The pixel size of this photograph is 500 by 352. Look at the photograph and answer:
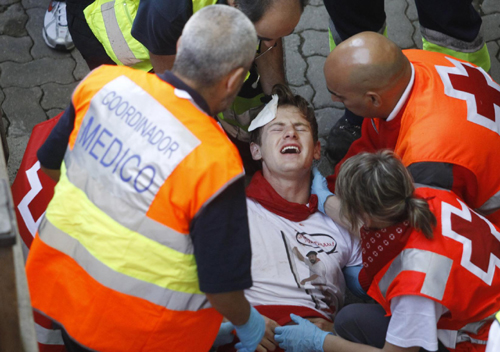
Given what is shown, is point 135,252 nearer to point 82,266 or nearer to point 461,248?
point 82,266

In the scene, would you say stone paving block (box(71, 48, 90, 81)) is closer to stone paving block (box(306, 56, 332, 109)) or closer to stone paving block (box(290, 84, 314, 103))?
stone paving block (box(290, 84, 314, 103))

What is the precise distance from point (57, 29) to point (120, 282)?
3097 mm

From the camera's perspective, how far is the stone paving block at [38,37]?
454 cm

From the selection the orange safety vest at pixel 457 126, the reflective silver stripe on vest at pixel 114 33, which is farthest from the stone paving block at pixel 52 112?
the orange safety vest at pixel 457 126

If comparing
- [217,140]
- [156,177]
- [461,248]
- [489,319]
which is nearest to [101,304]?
[156,177]

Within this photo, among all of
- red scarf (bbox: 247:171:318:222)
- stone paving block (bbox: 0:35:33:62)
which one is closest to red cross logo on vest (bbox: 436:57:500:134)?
red scarf (bbox: 247:171:318:222)

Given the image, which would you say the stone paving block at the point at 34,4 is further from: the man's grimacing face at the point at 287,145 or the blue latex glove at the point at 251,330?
the blue latex glove at the point at 251,330

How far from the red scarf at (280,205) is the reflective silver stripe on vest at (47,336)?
1.31 m

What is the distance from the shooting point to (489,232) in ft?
7.93

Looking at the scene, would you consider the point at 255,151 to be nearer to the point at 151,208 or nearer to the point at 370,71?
the point at 370,71

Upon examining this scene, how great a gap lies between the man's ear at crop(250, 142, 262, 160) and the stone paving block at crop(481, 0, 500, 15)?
253 cm

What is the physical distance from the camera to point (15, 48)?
14.9 feet

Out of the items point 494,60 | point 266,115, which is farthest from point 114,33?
point 494,60

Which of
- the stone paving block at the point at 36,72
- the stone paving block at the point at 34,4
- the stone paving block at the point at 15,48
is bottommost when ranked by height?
the stone paving block at the point at 36,72
